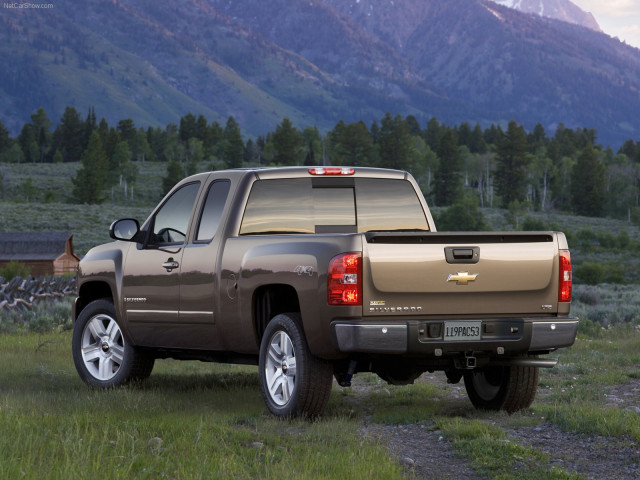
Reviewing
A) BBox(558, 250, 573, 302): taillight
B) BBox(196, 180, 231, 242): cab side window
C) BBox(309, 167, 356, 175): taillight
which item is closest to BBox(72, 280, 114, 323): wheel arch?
BBox(196, 180, 231, 242): cab side window

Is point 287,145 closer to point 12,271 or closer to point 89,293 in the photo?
point 12,271

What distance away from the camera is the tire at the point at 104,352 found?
10172 mm

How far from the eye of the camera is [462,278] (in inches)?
302

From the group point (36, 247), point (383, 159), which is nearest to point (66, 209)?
point (36, 247)

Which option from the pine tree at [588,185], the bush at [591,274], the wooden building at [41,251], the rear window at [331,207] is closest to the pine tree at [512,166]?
the pine tree at [588,185]

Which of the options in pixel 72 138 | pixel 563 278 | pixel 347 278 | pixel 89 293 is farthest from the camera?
pixel 72 138

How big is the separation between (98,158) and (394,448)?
450ft

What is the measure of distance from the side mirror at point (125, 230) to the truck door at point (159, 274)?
116mm

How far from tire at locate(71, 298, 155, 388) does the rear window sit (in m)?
2.32

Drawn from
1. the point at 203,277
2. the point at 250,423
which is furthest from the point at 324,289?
the point at 203,277

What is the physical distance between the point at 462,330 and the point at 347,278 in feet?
3.40

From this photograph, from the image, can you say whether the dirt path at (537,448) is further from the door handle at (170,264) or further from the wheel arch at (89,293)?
the wheel arch at (89,293)

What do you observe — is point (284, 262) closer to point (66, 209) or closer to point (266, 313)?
point (266, 313)

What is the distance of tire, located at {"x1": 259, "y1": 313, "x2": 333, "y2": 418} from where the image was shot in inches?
308
